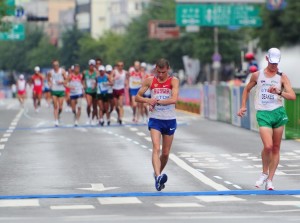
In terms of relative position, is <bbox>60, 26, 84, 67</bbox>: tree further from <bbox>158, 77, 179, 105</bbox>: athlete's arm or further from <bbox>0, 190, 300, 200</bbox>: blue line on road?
<bbox>0, 190, 300, 200</bbox>: blue line on road

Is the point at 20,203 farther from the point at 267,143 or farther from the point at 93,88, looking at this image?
the point at 93,88

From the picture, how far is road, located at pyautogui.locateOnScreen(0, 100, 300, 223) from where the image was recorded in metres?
14.4

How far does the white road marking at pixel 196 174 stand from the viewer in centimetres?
1809

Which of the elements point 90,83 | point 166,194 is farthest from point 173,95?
point 90,83

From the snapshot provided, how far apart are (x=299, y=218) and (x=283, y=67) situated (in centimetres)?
4309

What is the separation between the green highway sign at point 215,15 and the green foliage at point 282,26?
1202 centimetres

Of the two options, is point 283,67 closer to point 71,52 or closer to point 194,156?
point 194,156

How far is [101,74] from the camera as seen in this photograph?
37.1m

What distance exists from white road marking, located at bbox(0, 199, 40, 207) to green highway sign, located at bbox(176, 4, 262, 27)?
5196cm

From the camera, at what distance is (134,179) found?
19344 mm

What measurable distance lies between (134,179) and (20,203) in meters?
3.88

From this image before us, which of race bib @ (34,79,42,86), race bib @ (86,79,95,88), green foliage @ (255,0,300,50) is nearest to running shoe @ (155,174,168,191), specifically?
race bib @ (86,79,95,88)

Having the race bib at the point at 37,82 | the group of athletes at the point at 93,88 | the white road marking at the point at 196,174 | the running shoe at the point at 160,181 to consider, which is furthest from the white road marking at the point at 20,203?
the race bib at the point at 37,82

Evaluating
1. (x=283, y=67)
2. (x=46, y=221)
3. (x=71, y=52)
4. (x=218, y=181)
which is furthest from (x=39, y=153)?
(x=71, y=52)
